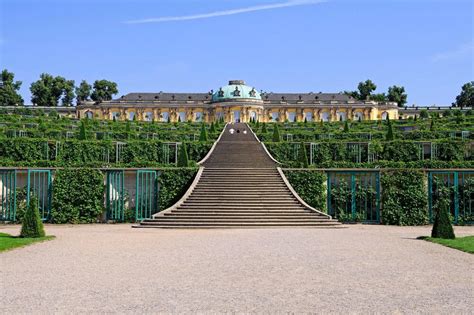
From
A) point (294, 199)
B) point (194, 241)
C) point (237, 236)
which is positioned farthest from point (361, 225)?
point (194, 241)

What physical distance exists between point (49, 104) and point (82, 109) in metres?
10.6

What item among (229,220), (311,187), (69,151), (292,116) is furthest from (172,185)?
(292,116)

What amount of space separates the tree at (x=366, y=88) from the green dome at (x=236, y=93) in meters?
23.9

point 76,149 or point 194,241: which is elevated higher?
point 76,149

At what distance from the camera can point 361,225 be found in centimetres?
2238

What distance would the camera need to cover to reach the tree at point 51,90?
10631cm

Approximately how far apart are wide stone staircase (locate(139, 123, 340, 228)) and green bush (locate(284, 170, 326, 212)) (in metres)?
0.71

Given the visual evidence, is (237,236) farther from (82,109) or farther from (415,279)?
(82,109)

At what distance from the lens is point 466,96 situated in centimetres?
10931

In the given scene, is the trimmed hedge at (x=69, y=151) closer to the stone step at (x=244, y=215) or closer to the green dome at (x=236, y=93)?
the stone step at (x=244, y=215)

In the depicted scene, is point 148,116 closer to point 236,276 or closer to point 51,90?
point 51,90

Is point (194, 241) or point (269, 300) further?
point (194, 241)

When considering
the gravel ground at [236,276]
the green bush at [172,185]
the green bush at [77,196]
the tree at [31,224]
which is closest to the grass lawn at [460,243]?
the gravel ground at [236,276]

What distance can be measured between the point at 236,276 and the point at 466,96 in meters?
111
